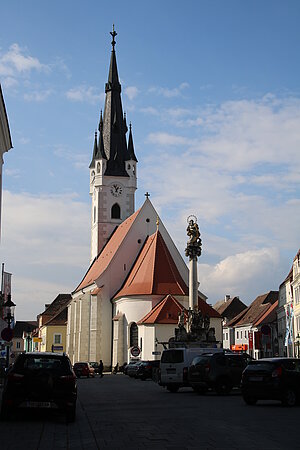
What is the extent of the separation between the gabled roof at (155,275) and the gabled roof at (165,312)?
4.68 feet

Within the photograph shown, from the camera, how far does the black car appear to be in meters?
16.9

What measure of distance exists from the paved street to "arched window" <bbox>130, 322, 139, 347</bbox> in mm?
36984

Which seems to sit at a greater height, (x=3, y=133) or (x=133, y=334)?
(x=3, y=133)

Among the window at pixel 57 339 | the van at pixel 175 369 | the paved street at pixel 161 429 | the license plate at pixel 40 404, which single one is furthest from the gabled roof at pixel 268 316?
the license plate at pixel 40 404

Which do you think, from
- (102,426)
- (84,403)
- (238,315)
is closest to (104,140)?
(238,315)

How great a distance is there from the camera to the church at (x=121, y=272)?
5291 centimetres

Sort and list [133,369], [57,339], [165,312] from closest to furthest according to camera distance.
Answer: [133,369]
[165,312]
[57,339]

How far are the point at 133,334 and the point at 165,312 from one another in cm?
507

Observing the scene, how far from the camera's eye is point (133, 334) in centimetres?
5425

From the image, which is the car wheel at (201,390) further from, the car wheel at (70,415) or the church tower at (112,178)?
the church tower at (112,178)

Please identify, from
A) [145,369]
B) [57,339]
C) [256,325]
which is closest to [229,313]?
[256,325]

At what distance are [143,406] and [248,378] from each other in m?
2.85

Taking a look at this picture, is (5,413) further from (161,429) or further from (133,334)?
(133,334)

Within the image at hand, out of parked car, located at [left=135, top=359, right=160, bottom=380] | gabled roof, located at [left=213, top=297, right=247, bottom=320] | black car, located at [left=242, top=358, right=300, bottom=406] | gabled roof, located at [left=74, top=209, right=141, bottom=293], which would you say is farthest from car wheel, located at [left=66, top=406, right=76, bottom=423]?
gabled roof, located at [left=213, top=297, right=247, bottom=320]
